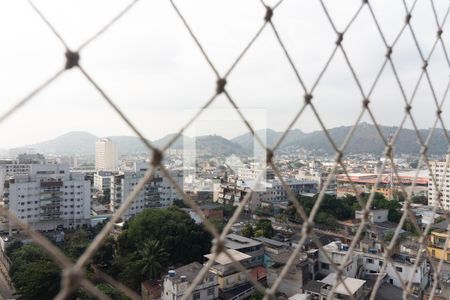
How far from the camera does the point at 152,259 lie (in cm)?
464

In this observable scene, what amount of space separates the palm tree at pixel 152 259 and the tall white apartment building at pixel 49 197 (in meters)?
3.77

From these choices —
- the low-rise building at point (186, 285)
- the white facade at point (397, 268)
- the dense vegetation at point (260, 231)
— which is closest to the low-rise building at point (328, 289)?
the white facade at point (397, 268)

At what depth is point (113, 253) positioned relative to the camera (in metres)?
5.30

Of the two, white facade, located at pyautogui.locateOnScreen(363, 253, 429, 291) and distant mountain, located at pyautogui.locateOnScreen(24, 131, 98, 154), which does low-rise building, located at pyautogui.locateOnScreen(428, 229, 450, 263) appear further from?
distant mountain, located at pyautogui.locateOnScreen(24, 131, 98, 154)

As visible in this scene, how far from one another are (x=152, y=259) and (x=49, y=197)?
13.9ft

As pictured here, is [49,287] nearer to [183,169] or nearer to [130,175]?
[130,175]

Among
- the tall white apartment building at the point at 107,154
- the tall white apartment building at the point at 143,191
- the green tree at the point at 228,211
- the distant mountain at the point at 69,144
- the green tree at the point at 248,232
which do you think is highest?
the distant mountain at the point at 69,144

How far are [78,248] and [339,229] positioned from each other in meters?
4.66

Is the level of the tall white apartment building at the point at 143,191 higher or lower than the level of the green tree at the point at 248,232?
higher

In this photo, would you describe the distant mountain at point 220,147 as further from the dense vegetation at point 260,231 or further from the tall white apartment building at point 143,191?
the dense vegetation at point 260,231

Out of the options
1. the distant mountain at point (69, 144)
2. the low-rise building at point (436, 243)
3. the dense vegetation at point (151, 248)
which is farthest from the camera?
the distant mountain at point (69, 144)

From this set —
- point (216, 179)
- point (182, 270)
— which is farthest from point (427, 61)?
point (216, 179)

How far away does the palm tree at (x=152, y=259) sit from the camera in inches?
181

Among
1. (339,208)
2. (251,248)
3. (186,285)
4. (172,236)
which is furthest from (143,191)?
(186,285)
